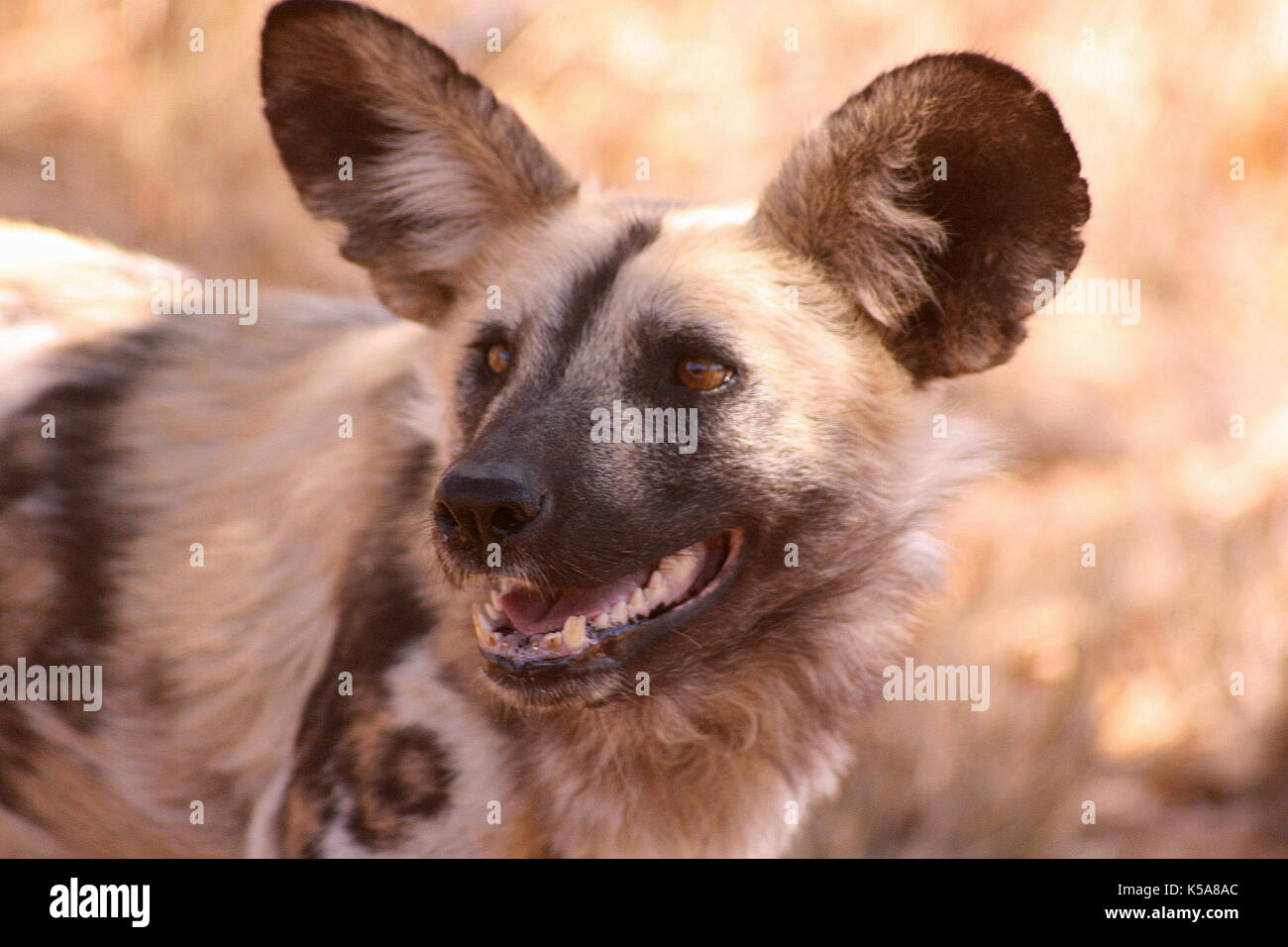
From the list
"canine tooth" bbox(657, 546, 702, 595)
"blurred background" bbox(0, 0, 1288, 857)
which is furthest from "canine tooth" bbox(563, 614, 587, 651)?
"blurred background" bbox(0, 0, 1288, 857)

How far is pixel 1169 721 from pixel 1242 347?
1.28 meters

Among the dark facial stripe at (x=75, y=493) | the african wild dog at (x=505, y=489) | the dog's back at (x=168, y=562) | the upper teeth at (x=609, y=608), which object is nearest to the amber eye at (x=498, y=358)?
the african wild dog at (x=505, y=489)

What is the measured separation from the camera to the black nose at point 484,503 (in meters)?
1.70

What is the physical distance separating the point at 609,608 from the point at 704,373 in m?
0.35

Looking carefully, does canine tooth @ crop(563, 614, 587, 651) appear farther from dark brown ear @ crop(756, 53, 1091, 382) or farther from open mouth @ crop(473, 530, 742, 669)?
dark brown ear @ crop(756, 53, 1091, 382)

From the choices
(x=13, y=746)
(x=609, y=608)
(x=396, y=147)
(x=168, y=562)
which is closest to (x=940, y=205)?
(x=609, y=608)

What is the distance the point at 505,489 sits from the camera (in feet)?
5.65

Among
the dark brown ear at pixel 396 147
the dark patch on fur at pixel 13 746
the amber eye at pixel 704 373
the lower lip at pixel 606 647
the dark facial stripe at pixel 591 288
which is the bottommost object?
the dark patch on fur at pixel 13 746

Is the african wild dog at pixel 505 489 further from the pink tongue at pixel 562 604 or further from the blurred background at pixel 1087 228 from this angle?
the blurred background at pixel 1087 228

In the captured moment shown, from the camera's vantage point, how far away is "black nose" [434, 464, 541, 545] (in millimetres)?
1701

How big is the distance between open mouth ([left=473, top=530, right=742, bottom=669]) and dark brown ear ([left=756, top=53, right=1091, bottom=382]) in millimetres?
418

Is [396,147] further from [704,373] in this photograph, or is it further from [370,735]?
[370,735]

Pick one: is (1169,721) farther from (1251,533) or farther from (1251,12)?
(1251,12)

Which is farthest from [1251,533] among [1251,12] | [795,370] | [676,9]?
[795,370]
